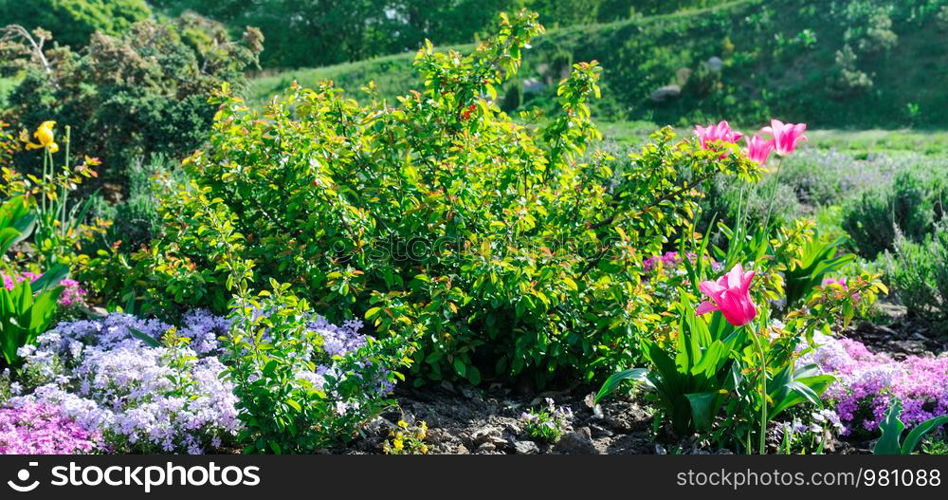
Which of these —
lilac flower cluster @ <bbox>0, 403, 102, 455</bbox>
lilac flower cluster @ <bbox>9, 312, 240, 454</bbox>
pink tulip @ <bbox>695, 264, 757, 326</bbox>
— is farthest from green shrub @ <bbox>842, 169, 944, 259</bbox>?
lilac flower cluster @ <bbox>0, 403, 102, 455</bbox>

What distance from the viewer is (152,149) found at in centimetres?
827

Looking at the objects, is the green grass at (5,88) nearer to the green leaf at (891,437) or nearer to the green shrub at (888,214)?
the green shrub at (888,214)

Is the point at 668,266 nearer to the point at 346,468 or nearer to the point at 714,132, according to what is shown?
the point at 714,132

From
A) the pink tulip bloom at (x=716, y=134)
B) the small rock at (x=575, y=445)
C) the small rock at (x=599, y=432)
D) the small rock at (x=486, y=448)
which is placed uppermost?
the pink tulip bloom at (x=716, y=134)

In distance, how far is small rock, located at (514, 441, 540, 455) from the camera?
10.4 feet

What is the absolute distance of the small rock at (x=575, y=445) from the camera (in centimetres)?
313

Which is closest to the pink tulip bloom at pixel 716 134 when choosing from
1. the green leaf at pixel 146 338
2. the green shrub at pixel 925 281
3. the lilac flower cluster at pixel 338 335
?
the lilac flower cluster at pixel 338 335

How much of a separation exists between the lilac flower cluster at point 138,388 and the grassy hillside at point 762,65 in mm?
13664

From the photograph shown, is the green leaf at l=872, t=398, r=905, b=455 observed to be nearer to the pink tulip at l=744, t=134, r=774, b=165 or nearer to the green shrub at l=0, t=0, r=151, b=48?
the pink tulip at l=744, t=134, r=774, b=165

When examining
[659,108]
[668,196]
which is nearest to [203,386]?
[668,196]

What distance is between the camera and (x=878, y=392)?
3.44 metres

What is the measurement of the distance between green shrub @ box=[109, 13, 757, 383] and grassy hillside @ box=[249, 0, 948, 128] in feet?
43.7

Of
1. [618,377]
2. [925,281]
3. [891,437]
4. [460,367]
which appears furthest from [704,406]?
[925,281]

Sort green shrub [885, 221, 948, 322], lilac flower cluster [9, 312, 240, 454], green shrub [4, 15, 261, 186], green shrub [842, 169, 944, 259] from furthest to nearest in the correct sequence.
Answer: green shrub [4, 15, 261, 186] < green shrub [842, 169, 944, 259] < green shrub [885, 221, 948, 322] < lilac flower cluster [9, 312, 240, 454]
